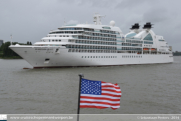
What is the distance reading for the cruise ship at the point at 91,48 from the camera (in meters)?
37.5

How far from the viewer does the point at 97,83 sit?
788 cm

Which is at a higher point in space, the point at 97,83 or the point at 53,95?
the point at 97,83

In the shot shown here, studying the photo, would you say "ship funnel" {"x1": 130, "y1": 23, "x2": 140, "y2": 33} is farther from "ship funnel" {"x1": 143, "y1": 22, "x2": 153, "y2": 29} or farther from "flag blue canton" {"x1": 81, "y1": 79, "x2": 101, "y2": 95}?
"flag blue canton" {"x1": 81, "y1": 79, "x2": 101, "y2": 95}

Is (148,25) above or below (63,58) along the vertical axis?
above

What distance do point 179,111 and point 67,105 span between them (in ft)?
26.5

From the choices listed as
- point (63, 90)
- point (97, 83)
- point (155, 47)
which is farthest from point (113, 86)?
point (155, 47)

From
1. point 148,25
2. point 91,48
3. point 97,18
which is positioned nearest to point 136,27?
point 148,25

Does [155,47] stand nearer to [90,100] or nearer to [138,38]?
[138,38]

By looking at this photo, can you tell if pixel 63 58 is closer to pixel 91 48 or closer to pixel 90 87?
pixel 91 48

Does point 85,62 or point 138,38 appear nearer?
point 85,62

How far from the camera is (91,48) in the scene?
44531 millimetres

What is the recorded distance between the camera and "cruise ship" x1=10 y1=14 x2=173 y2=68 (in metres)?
37.5

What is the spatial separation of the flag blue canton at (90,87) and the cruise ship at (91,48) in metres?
30.0

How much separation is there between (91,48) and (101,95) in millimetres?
36909
